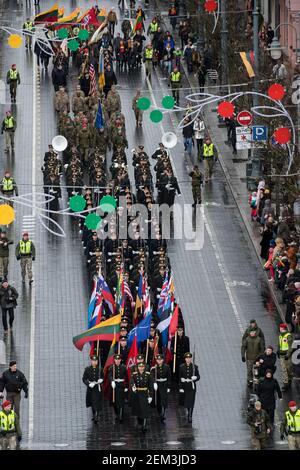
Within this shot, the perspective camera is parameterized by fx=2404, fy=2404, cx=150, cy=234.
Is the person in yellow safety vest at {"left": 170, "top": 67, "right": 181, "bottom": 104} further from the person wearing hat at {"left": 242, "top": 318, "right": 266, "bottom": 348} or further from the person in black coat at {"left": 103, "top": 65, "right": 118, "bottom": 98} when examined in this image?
the person wearing hat at {"left": 242, "top": 318, "right": 266, "bottom": 348}

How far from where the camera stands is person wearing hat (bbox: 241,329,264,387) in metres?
61.5

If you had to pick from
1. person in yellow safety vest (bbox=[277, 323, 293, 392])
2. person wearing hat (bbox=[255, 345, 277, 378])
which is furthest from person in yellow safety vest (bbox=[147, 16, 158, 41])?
person wearing hat (bbox=[255, 345, 277, 378])

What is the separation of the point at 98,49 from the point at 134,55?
1578 mm

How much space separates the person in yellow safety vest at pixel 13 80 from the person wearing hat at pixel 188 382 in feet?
121

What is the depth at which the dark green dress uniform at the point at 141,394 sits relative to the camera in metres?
58.5

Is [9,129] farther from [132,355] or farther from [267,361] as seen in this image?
[267,361]

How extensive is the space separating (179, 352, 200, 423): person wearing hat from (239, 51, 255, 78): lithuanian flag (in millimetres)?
23659

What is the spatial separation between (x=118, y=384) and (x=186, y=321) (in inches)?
353

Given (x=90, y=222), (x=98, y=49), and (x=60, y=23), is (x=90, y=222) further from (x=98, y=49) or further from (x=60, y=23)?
(x=98, y=49)

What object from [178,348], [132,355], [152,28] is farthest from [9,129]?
[132,355]

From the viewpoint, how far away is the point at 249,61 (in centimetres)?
8581

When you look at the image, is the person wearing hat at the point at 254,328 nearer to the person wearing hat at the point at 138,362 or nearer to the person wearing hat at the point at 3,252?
the person wearing hat at the point at 138,362

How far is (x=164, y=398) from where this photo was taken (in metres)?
59.2

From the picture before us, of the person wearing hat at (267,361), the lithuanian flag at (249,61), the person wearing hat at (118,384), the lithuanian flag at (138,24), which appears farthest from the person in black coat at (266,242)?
the lithuanian flag at (138,24)
